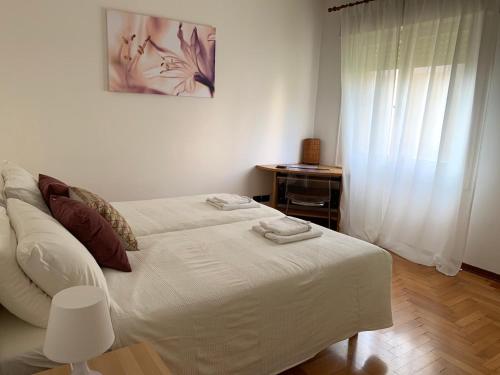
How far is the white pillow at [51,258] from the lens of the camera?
3.90ft

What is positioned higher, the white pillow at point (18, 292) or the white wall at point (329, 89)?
the white wall at point (329, 89)

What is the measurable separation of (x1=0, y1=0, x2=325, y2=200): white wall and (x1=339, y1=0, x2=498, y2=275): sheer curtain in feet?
2.20

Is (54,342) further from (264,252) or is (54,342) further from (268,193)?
(268,193)

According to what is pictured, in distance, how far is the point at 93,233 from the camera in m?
1.60

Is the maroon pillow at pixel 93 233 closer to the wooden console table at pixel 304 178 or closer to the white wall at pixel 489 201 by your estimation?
the wooden console table at pixel 304 178

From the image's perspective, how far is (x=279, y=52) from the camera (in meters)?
4.09

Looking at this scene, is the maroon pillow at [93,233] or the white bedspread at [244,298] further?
the maroon pillow at [93,233]

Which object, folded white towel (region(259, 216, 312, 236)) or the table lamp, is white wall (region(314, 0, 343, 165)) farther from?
the table lamp

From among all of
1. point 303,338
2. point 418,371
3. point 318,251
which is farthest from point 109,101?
point 418,371

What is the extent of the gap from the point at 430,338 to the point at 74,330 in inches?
85.1

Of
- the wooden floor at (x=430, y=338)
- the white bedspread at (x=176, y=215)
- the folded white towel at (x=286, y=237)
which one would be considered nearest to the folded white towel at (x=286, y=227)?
the folded white towel at (x=286, y=237)

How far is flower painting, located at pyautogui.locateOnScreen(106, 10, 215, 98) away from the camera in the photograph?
3150mm

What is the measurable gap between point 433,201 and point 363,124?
1.08 metres

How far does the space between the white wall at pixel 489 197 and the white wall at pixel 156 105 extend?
1972 millimetres
